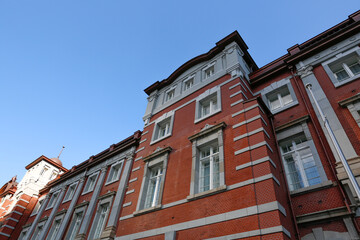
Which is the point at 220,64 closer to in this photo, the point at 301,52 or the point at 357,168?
the point at 301,52

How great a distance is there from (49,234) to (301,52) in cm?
2381

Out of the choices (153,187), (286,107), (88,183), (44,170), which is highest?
(44,170)

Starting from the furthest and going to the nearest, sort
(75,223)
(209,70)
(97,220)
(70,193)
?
(70,193) → (75,223) → (97,220) → (209,70)

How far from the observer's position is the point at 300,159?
398 inches

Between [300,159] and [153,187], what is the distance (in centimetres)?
761

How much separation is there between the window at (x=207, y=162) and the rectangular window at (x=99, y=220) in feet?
30.2

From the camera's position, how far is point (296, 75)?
42.0ft

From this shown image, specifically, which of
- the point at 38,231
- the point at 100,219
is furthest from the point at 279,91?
the point at 38,231

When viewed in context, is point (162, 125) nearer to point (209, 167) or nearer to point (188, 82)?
point (188, 82)

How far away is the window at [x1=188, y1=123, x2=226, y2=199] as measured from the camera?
10215mm

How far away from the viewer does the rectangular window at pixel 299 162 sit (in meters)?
9.45

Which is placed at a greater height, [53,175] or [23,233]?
[53,175]

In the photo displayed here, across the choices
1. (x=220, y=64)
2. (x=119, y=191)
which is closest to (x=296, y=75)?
(x=220, y=64)

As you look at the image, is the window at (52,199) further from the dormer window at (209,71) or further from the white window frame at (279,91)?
the white window frame at (279,91)
